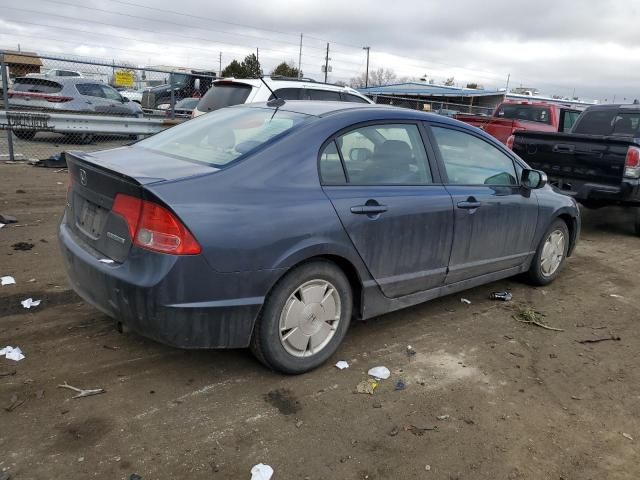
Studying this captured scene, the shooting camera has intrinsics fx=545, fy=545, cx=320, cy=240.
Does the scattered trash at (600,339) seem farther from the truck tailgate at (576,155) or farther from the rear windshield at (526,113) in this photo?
the rear windshield at (526,113)

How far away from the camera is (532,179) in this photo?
477cm

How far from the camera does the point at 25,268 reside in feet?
15.9

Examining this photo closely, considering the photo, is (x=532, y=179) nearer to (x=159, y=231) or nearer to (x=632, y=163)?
(x=632, y=163)

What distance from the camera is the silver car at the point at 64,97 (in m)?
12.7

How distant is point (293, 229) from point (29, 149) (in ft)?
35.6

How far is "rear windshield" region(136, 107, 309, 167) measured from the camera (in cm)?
331

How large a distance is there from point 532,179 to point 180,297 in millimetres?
3349

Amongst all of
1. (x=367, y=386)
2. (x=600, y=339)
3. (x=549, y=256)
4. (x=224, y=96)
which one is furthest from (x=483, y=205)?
(x=224, y=96)

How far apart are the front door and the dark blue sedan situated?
0.02 metres

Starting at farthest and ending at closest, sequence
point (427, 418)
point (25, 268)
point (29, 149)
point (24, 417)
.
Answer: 1. point (29, 149)
2. point (25, 268)
3. point (427, 418)
4. point (24, 417)

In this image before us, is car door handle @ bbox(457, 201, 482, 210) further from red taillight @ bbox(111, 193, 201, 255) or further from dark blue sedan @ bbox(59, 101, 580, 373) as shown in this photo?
red taillight @ bbox(111, 193, 201, 255)

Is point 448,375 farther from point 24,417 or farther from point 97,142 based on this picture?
Answer: point 97,142

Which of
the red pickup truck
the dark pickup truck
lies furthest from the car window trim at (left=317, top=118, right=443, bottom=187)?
the red pickup truck

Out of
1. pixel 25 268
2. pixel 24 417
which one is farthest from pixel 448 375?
pixel 25 268
